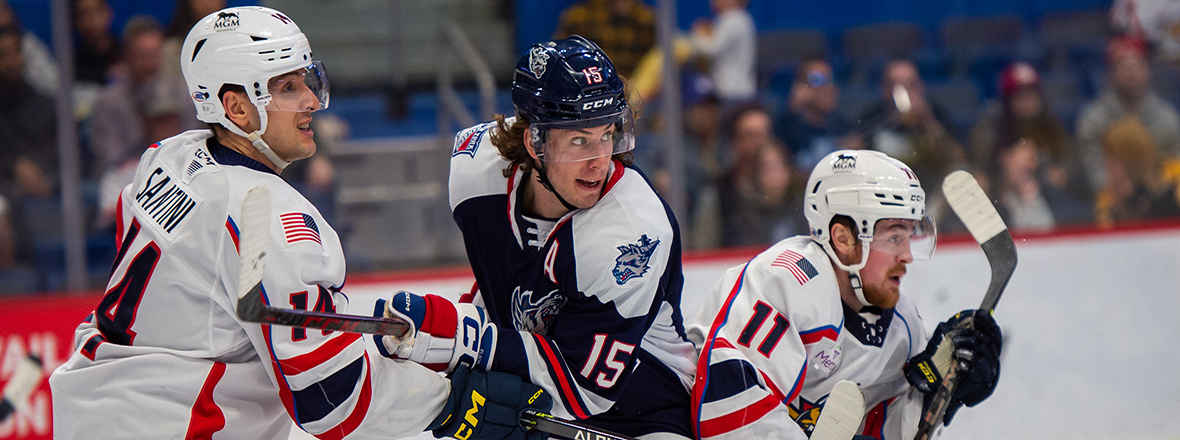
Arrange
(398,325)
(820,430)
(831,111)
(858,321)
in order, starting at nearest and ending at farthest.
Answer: (398,325) → (820,430) → (858,321) → (831,111)

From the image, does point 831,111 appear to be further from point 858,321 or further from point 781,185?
point 858,321

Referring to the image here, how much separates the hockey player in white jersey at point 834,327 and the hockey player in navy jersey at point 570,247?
0.85ft

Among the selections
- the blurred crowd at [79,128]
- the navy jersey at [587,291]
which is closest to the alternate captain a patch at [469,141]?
the navy jersey at [587,291]

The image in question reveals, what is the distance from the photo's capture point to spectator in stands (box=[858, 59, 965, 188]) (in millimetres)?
4465

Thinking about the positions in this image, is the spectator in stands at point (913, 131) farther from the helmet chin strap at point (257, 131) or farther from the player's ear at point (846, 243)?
the helmet chin strap at point (257, 131)

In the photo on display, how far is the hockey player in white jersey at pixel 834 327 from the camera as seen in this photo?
2.51 metres

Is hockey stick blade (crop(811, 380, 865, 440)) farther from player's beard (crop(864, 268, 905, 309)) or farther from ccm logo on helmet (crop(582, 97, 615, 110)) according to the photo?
ccm logo on helmet (crop(582, 97, 615, 110))

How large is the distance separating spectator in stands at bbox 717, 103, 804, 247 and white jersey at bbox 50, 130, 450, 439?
2.54 meters

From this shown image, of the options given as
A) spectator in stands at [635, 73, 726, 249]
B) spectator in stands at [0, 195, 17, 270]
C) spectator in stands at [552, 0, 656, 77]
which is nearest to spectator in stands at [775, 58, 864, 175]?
spectator in stands at [635, 73, 726, 249]

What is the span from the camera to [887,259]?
2.67 metres

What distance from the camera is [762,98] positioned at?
188 inches

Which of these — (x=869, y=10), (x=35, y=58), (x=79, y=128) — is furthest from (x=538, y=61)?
(x=869, y=10)

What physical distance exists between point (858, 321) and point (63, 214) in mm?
3064

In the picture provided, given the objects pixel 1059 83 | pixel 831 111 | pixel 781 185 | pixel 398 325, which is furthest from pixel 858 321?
pixel 1059 83
